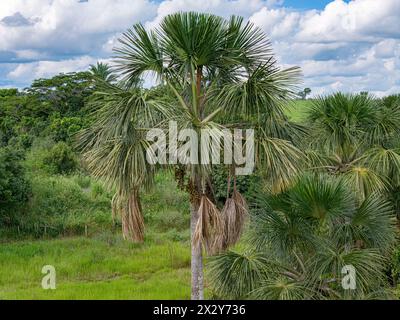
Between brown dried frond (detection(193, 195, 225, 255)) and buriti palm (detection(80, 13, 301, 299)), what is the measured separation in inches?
0.6

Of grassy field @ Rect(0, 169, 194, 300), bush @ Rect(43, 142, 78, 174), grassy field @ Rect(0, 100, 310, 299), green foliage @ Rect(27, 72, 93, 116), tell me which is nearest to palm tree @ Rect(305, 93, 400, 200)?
grassy field @ Rect(0, 100, 310, 299)

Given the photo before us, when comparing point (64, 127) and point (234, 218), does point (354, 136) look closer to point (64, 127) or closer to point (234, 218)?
point (234, 218)

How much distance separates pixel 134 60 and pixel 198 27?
3.95 ft

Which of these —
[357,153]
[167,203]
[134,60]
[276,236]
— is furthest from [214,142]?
[167,203]

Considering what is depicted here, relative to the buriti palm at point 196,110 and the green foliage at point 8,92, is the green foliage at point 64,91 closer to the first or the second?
the green foliage at point 8,92

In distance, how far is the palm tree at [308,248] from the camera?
678 centimetres

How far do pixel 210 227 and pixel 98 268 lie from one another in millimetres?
6282

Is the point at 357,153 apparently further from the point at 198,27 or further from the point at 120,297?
the point at 120,297

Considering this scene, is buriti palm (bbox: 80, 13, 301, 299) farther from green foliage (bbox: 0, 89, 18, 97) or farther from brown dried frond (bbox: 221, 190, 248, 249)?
green foliage (bbox: 0, 89, 18, 97)

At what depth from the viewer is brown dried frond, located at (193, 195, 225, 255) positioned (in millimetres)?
7988

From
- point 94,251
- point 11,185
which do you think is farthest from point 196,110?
point 11,185

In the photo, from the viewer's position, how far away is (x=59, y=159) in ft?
76.4

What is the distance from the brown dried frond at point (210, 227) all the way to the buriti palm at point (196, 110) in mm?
15

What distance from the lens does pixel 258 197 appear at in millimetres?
7602
